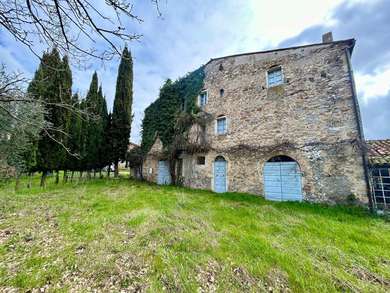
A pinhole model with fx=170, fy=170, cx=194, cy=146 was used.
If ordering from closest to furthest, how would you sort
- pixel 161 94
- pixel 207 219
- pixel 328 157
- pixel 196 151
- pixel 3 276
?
pixel 3 276
pixel 207 219
pixel 328 157
pixel 196 151
pixel 161 94

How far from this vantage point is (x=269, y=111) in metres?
9.40

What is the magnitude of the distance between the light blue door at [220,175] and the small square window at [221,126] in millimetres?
1793

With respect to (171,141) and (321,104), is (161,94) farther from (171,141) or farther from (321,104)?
(321,104)

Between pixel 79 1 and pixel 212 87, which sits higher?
pixel 212 87

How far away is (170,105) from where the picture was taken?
14.5 metres

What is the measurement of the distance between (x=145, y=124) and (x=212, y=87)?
26.2ft

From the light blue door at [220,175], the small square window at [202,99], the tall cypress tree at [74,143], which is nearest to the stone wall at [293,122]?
the light blue door at [220,175]

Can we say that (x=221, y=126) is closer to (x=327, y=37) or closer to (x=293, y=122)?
(x=293, y=122)

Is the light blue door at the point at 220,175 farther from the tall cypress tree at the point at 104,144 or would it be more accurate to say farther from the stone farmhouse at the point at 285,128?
the tall cypress tree at the point at 104,144

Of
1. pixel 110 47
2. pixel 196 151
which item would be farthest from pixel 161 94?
pixel 110 47

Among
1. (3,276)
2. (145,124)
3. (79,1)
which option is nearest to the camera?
(79,1)

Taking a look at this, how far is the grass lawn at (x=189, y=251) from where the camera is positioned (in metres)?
2.70

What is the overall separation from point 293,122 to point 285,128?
0.46 metres

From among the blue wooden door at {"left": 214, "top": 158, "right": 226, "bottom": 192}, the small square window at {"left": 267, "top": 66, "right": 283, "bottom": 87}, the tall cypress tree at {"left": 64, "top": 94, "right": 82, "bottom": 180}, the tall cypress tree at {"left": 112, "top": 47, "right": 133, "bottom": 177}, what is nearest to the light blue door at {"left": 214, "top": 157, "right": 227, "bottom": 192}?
the blue wooden door at {"left": 214, "top": 158, "right": 226, "bottom": 192}
